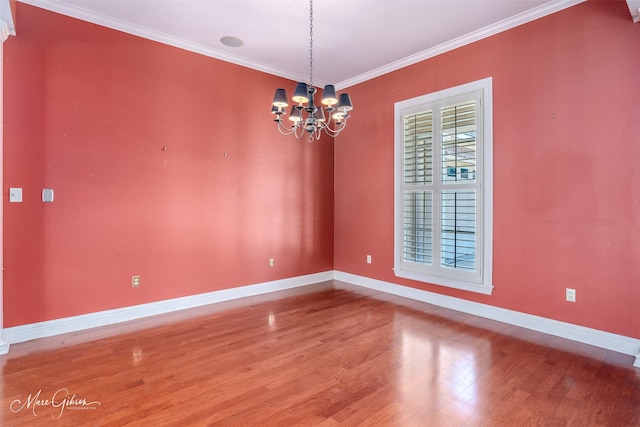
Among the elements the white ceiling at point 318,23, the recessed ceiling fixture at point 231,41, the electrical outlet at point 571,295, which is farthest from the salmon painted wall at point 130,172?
the electrical outlet at point 571,295

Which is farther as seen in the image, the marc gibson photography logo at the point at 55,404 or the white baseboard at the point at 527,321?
the white baseboard at the point at 527,321

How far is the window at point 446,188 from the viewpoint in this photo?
142 inches

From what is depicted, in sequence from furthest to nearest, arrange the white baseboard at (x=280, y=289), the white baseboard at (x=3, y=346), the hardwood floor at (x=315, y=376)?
1. the white baseboard at (x=280, y=289)
2. the white baseboard at (x=3, y=346)
3. the hardwood floor at (x=315, y=376)

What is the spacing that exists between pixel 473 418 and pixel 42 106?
14.0 ft

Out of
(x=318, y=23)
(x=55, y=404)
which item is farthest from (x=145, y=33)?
(x=55, y=404)

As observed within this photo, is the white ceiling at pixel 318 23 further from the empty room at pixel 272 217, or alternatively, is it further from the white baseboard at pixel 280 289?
the white baseboard at pixel 280 289

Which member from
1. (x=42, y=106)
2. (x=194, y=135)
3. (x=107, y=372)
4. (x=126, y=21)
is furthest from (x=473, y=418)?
(x=126, y=21)

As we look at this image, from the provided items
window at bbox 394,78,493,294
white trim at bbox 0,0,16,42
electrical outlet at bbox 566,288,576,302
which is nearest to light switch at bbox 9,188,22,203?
white trim at bbox 0,0,16,42

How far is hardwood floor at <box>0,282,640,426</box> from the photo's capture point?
1952mm

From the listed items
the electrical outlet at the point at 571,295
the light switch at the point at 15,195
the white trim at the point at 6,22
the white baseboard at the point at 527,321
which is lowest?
the white baseboard at the point at 527,321

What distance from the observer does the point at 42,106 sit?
3055 millimetres

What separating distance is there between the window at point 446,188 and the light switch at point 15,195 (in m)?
4.06

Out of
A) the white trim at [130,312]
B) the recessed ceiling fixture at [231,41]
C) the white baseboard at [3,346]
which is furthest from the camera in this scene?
the recessed ceiling fixture at [231,41]

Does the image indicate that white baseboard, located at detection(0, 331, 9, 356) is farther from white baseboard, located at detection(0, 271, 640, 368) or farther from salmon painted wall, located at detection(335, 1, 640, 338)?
salmon painted wall, located at detection(335, 1, 640, 338)
